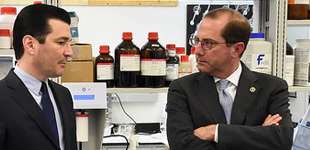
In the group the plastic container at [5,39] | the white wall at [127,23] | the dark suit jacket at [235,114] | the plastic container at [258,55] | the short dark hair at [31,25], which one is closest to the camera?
the short dark hair at [31,25]

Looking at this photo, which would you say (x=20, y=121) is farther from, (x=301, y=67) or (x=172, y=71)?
(x=301, y=67)

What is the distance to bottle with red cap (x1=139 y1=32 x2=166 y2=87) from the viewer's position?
1837 mm

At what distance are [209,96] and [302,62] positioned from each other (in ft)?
2.38

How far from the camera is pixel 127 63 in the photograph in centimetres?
182

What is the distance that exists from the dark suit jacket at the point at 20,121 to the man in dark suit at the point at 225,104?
0.54 m

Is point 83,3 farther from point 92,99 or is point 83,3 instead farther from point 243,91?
point 243,91

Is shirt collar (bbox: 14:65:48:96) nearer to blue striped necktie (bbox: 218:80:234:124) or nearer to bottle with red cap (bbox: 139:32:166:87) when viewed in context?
bottle with red cap (bbox: 139:32:166:87)

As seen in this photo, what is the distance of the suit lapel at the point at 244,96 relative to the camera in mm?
1510

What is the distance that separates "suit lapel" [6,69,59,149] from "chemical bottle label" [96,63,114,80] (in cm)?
60

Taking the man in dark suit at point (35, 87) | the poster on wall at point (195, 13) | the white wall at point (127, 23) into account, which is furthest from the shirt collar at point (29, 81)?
the poster on wall at point (195, 13)

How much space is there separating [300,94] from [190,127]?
1593 millimetres

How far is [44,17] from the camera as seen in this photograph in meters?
1.32

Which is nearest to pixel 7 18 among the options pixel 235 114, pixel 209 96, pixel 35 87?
pixel 35 87

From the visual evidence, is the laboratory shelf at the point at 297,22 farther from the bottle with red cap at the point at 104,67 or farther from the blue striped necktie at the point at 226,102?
the bottle with red cap at the point at 104,67
